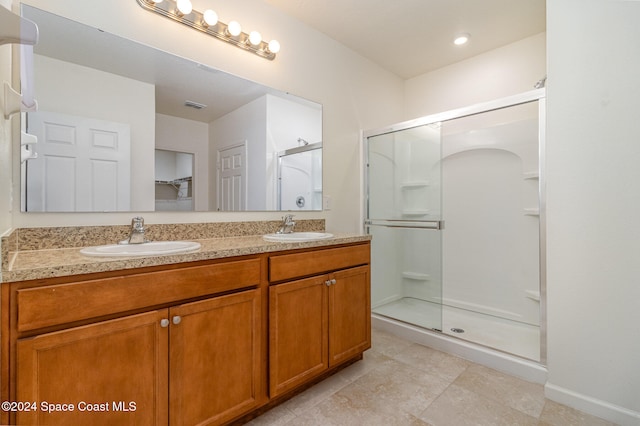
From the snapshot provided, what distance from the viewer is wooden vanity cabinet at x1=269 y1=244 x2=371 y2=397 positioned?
147 centimetres

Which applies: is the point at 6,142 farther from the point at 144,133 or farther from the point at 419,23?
the point at 419,23

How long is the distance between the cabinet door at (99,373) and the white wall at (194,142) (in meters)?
0.85

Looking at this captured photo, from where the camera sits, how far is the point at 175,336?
1140 millimetres

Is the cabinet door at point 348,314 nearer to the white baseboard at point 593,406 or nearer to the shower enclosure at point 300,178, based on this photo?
the shower enclosure at point 300,178

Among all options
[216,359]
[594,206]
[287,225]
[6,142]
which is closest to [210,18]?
[6,142]

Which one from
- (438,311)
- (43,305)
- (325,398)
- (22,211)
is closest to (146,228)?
(22,211)

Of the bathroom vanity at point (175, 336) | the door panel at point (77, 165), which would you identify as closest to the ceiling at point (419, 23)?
the door panel at point (77, 165)

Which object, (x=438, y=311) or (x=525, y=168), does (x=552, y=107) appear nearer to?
(x=525, y=168)

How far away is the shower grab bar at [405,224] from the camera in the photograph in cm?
243

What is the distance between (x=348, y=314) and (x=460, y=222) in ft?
5.91

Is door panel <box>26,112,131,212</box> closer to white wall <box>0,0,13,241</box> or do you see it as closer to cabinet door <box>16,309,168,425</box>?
white wall <box>0,0,13,241</box>

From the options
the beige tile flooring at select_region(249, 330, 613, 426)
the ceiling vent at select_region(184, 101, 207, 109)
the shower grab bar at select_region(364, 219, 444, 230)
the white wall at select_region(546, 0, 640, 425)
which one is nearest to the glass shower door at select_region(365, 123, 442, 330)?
the shower grab bar at select_region(364, 219, 444, 230)

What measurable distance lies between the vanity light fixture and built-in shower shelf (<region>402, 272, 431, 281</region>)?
2.13 metres

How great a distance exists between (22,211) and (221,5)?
1.52 meters
